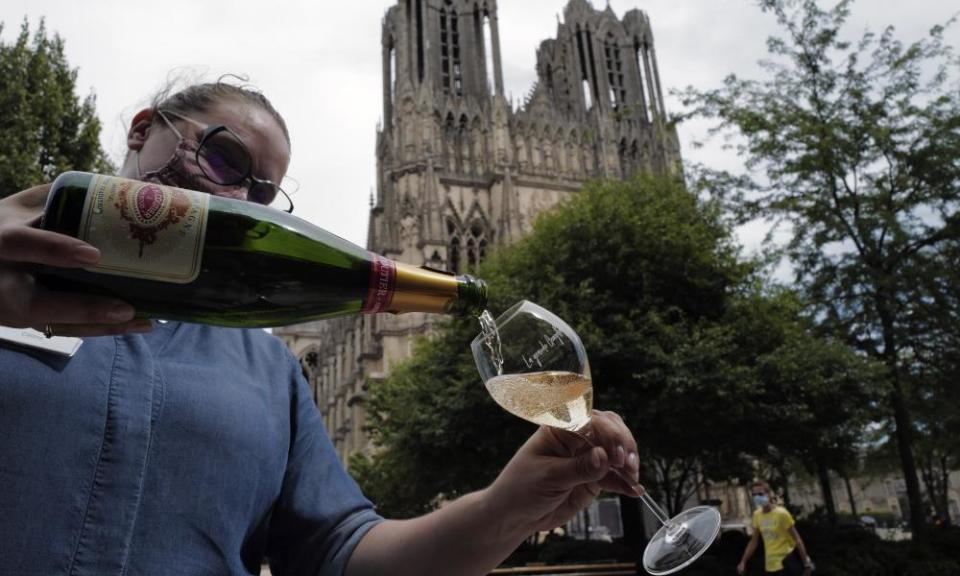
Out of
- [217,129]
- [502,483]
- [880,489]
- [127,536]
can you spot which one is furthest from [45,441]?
[880,489]

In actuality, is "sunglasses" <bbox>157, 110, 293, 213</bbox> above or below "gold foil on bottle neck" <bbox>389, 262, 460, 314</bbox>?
above

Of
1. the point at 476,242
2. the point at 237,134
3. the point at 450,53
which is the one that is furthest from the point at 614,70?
the point at 237,134

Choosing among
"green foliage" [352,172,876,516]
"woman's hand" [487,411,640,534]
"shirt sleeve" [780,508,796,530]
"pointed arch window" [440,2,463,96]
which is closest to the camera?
"woman's hand" [487,411,640,534]

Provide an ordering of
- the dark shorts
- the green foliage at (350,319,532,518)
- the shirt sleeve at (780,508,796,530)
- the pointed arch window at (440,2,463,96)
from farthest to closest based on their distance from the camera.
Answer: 1. the pointed arch window at (440,2,463,96)
2. the green foliage at (350,319,532,518)
3. the dark shorts
4. the shirt sleeve at (780,508,796,530)

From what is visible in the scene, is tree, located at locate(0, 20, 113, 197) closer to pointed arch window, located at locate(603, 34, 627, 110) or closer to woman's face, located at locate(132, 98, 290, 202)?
woman's face, located at locate(132, 98, 290, 202)

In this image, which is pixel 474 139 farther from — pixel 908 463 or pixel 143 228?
pixel 143 228

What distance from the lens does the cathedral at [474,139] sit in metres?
33.9

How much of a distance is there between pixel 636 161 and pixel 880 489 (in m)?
53.2

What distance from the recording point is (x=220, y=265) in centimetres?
130

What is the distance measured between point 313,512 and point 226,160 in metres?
0.83

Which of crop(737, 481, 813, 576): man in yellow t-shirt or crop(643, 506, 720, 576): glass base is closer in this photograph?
crop(643, 506, 720, 576): glass base

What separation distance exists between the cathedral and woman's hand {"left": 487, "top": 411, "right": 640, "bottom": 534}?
29243 millimetres

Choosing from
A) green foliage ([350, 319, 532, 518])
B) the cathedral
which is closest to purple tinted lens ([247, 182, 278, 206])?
green foliage ([350, 319, 532, 518])

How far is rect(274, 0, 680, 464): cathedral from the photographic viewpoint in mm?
33938
